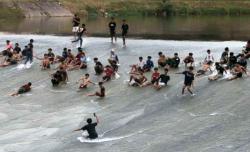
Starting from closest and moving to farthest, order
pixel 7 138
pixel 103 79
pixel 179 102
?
pixel 7 138 < pixel 179 102 < pixel 103 79

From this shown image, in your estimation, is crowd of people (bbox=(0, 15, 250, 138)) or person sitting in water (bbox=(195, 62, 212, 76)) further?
person sitting in water (bbox=(195, 62, 212, 76))

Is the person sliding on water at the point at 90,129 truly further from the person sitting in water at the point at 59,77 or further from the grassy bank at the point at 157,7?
the grassy bank at the point at 157,7

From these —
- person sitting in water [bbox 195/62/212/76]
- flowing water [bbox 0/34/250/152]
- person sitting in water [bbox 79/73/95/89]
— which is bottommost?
flowing water [bbox 0/34/250/152]

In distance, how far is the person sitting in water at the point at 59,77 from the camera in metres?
35.1

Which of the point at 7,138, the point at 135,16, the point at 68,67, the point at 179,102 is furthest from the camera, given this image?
the point at 135,16

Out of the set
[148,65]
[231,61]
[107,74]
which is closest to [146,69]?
[148,65]

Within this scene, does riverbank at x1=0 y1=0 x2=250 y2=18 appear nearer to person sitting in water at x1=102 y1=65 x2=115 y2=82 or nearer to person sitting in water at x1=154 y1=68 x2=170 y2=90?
person sitting in water at x1=102 y1=65 x2=115 y2=82

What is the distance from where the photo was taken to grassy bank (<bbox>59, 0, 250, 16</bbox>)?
104938mm

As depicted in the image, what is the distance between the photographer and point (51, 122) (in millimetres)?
27656

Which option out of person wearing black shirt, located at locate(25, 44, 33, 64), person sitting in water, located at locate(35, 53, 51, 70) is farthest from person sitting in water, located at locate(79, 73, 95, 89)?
person wearing black shirt, located at locate(25, 44, 33, 64)

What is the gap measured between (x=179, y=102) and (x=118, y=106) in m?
3.29

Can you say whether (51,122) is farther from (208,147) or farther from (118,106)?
(208,147)

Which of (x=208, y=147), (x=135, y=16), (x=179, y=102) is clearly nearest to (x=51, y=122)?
(x=179, y=102)

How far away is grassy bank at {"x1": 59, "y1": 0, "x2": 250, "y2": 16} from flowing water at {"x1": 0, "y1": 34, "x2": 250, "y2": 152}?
6697cm
